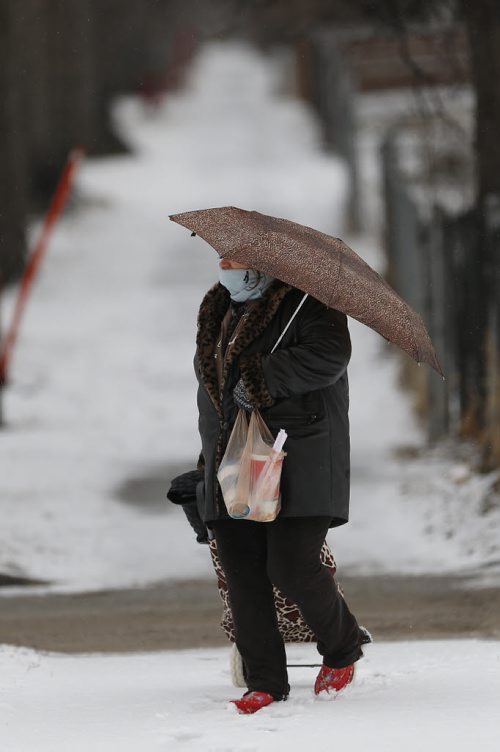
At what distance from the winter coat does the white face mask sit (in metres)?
0.03

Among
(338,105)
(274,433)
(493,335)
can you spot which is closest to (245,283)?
(274,433)

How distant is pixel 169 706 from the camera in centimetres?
554

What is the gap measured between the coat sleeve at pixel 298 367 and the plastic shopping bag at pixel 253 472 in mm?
98

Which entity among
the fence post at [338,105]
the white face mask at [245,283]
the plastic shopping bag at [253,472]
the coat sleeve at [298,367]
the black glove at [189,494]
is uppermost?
the fence post at [338,105]

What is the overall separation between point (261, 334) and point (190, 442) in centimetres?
779

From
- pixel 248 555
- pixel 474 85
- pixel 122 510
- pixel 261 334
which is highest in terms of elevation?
pixel 474 85

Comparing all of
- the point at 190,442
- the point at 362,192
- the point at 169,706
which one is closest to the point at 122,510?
the point at 190,442

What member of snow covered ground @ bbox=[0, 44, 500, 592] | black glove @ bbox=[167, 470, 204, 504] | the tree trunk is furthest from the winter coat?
the tree trunk

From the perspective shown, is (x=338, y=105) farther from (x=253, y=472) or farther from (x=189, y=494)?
(x=253, y=472)

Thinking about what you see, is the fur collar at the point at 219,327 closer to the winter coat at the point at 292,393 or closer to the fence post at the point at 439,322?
the winter coat at the point at 292,393

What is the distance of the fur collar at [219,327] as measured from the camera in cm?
523

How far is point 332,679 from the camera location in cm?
552

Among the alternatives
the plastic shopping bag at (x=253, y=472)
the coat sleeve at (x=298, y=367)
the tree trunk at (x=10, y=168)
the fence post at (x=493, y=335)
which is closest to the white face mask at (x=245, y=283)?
the coat sleeve at (x=298, y=367)

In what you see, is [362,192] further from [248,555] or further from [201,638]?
[248,555]
